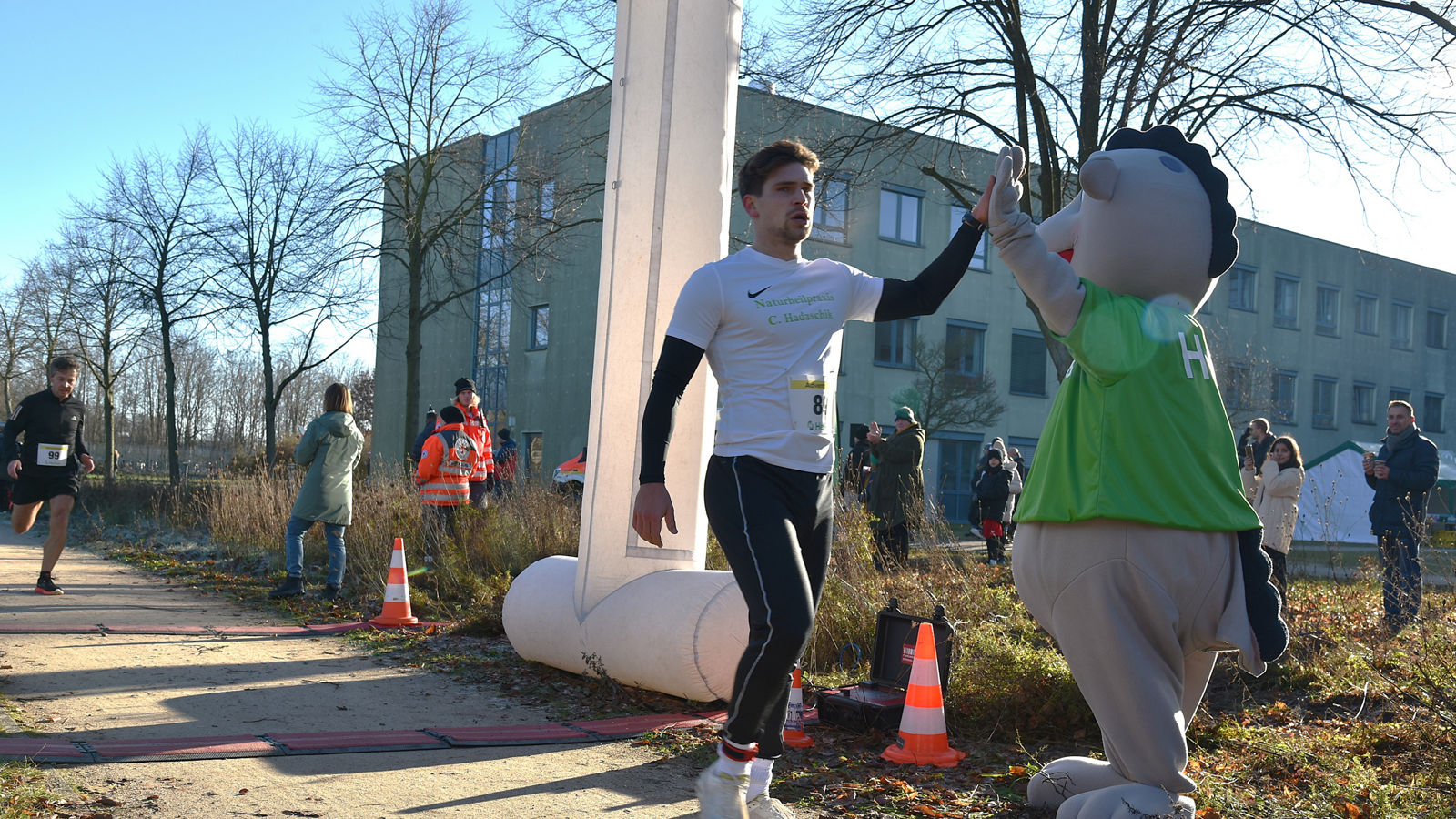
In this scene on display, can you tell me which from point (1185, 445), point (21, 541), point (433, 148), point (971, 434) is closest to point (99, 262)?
point (433, 148)

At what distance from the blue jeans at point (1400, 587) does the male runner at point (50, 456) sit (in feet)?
28.9

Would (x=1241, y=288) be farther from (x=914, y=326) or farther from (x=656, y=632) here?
(x=656, y=632)

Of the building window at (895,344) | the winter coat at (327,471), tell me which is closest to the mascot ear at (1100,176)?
the winter coat at (327,471)

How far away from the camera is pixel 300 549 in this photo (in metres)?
9.76

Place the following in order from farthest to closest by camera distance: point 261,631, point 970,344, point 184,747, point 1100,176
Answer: point 970,344 → point 261,631 → point 184,747 → point 1100,176

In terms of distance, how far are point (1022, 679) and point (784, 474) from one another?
7.20 ft

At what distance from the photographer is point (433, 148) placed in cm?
1984

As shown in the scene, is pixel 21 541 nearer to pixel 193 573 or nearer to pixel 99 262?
pixel 193 573

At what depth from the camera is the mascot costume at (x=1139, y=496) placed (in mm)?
3000

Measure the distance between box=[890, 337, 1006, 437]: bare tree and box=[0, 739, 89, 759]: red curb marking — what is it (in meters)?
24.7

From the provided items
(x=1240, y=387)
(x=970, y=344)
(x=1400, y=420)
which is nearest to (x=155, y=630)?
(x=1400, y=420)

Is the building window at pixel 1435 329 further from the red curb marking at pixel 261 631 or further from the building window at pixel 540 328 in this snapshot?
the red curb marking at pixel 261 631

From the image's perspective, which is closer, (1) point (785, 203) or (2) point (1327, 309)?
(1) point (785, 203)

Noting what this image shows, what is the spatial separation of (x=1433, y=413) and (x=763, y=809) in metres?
47.8
